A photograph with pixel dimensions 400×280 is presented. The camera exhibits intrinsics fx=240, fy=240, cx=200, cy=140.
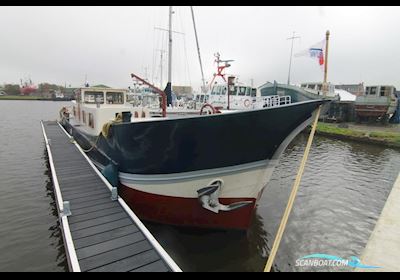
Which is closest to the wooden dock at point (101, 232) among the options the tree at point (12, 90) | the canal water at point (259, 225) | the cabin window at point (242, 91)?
the canal water at point (259, 225)

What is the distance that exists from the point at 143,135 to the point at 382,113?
27.0 metres

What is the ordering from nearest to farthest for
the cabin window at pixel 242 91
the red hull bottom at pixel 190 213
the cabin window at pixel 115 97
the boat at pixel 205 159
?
the boat at pixel 205 159 → the red hull bottom at pixel 190 213 → the cabin window at pixel 115 97 → the cabin window at pixel 242 91

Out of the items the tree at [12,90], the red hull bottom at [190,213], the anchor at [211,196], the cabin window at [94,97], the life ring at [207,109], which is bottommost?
the red hull bottom at [190,213]

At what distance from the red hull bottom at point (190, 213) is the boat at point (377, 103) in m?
24.8

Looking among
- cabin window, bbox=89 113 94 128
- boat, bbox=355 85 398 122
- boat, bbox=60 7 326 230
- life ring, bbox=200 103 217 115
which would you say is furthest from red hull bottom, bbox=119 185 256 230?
boat, bbox=355 85 398 122

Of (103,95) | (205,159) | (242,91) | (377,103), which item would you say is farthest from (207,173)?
(377,103)

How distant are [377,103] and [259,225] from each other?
24.0m

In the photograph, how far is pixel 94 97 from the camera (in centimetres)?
1139

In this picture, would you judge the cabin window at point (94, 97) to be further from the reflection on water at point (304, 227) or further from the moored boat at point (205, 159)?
the reflection on water at point (304, 227)

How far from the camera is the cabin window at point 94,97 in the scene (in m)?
11.1

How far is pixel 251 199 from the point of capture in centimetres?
608

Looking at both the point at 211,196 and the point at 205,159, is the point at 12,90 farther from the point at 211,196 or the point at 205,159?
the point at 211,196

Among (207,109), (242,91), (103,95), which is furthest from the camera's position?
(242,91)
